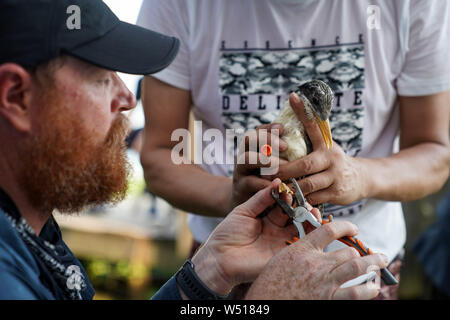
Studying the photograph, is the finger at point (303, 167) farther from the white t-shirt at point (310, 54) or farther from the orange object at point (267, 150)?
the white t-shirt at point (310, 54)

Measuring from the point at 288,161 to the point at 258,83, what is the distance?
36 centimetres

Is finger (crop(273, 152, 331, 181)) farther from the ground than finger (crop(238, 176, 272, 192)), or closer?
farther from the ground

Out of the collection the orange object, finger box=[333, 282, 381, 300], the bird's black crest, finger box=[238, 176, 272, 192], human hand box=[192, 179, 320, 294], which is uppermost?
the bird's black crest

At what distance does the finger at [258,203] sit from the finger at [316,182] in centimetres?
12

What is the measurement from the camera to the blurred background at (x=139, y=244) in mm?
4477

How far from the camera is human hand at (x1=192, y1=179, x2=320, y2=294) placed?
125 centimetres

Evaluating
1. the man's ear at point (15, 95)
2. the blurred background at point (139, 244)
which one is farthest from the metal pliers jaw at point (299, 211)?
the blurred background at point (139, 244)

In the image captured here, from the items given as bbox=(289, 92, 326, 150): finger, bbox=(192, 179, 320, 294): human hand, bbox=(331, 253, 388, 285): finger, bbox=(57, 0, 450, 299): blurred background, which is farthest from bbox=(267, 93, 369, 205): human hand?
bbox=(57, 0, 450, 299): blurred background

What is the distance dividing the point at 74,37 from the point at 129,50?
0.14 m

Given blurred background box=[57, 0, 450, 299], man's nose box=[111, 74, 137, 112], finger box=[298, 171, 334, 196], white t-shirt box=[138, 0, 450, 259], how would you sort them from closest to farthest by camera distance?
man's nose box=[111, 74, 137, 112] < finger box=[298, 171, 334, 196] < white t-shirt box=[138, 0, 450, 259] < blurred background box=[57, 0, 450, 299]

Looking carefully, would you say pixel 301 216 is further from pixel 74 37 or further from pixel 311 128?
pixel 74 37

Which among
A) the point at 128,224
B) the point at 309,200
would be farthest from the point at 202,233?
the point at 128,224

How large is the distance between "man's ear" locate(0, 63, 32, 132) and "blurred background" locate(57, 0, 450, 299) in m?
3.46

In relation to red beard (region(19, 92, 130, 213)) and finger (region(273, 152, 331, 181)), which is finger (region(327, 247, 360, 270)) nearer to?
finger (region(273, 152, 331, 181))
